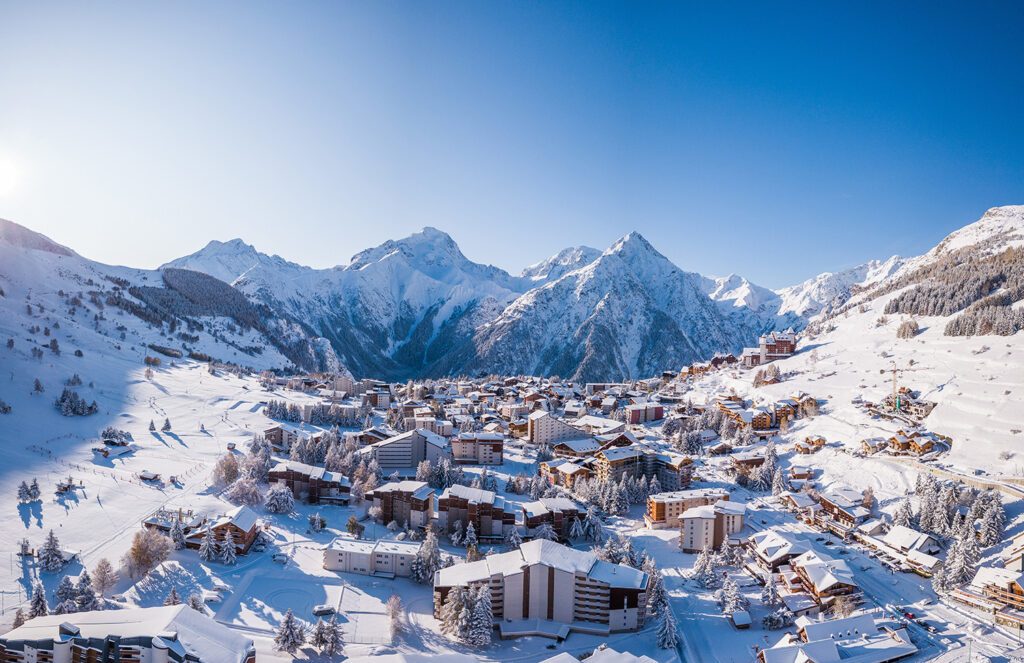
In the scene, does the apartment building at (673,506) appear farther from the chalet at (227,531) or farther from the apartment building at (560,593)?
the chalet at (227,531)

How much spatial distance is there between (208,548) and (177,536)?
1.89 m

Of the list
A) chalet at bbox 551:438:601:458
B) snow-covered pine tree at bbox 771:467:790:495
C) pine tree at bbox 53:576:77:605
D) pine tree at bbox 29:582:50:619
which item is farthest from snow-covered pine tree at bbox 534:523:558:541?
pine tree at bbox 29:582:50:619

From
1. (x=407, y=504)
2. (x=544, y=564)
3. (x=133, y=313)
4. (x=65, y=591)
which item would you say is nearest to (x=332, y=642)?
(x=544, y=564)

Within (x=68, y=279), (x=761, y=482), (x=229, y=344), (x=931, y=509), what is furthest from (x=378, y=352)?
(x=931, y=509)

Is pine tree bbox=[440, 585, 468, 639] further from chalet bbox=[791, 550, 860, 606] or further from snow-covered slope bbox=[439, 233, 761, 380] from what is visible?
snow-covered slope bbox=[439, 233, 761, 380]

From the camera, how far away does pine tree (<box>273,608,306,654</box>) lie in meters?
22.3

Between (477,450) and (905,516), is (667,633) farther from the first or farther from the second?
(477,450)

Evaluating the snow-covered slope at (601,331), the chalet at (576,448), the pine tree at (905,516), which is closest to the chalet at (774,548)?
the pine tree at (905,516)

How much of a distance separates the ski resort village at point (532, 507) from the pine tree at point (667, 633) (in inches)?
3.0

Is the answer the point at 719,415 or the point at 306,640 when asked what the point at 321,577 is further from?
the point at 719,415

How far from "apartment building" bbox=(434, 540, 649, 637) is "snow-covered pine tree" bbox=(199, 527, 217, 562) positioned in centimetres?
1234

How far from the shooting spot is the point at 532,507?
36406 millimetres

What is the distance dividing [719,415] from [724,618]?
35449 millimetres

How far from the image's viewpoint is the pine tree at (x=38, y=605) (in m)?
21.9
